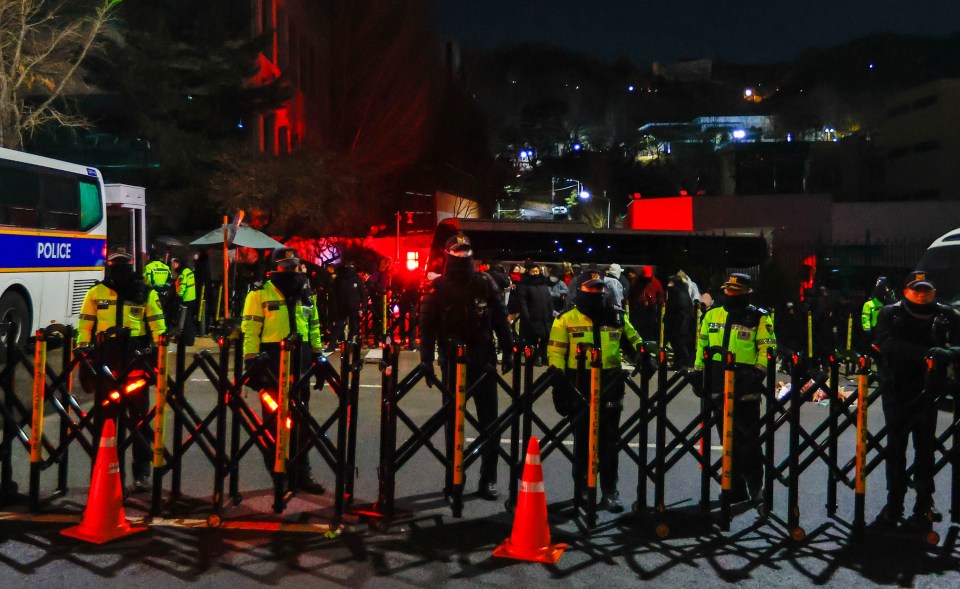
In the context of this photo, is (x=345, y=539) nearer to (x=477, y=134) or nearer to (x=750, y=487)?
(x=750, y=487)

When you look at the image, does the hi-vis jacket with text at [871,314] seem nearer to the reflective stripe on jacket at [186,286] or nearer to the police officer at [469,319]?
the police officer at [469,319]

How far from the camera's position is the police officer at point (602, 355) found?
6883 mm

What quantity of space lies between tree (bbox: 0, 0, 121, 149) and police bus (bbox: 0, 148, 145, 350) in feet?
30.8

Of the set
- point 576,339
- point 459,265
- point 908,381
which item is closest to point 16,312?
point 459,265

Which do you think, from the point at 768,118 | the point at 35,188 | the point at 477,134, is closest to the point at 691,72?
the point at 768,118

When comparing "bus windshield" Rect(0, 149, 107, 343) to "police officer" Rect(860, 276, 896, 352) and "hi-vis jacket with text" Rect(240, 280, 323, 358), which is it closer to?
"hi-vis jacket with text" Rect(240, 280, 323, 358)

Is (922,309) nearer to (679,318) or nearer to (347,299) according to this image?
(679,318)

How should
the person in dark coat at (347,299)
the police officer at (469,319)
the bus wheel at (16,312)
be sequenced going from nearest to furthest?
the police officer at (469,319), the bus wheel at (16,312), the person in dark coat at (347,299)

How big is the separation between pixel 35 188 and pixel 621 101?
84005 millimetres

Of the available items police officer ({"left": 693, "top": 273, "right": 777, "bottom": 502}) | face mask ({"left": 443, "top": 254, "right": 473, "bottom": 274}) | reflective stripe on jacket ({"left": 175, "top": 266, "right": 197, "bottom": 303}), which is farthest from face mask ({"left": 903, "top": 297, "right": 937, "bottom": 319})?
reflective stripe on jacket ({"left": 175, "top": 266, "right": 197, "bottom": 303})

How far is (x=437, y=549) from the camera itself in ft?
19.5

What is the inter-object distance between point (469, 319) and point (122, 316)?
9.49 ft

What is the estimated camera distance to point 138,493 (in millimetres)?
7086

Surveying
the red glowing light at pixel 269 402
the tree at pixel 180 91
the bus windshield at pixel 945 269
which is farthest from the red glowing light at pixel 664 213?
the red glowing light at pixel 269 402
